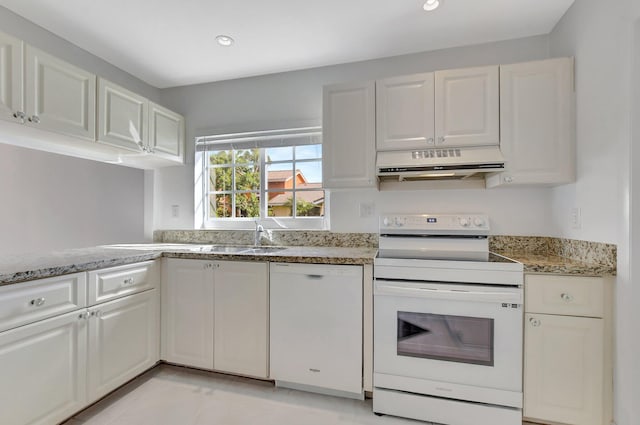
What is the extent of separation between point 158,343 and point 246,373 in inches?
27.6

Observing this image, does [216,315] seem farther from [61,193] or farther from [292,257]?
[61,193]

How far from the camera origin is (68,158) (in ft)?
6.94

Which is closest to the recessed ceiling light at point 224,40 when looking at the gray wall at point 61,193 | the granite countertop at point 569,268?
the gray wall at point 61,193

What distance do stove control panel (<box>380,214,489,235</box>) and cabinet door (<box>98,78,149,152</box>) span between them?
2.01 meters

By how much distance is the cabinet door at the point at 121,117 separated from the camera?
2.00 meters

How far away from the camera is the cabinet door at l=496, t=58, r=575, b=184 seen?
5.72ft

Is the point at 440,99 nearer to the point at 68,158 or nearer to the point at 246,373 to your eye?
the point at 246,373

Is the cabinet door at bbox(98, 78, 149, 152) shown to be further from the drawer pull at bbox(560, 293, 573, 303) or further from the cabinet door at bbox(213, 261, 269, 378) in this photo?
the drawer pull at bbox(560, 293, 573, 303)

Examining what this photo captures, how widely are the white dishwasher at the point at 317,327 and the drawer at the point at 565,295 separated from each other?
0.91 meters

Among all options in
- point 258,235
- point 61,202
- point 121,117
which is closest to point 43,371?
point 61,202

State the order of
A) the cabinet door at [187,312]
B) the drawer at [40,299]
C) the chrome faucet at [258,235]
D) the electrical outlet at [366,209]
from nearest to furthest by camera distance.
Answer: the drawer at [40,299] < the cabinet door at [187,312] < the electrical outlet at [366,209] < the chrome faucet at [258,235]

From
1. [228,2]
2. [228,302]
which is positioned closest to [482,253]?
[228,302]

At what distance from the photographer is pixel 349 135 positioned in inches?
81.0

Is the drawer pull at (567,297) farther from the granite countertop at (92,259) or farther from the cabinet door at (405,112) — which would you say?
the cabinet door at (405,112)
